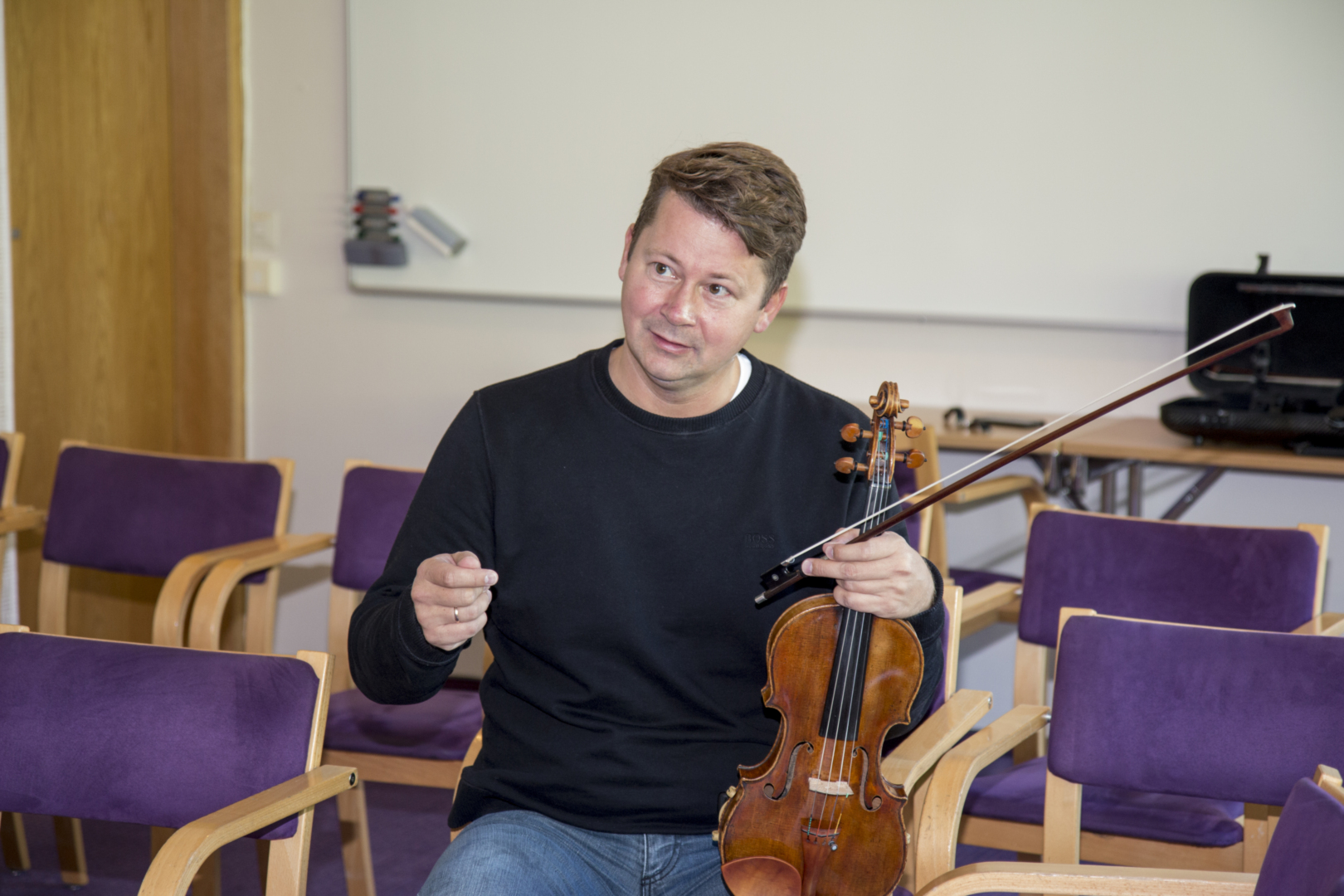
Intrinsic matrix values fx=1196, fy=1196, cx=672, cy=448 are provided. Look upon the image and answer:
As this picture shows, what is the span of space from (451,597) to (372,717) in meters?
1.06

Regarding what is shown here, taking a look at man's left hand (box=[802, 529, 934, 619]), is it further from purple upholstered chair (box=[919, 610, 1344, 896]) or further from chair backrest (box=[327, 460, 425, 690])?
chair backrest (box=[327, 460, 425, 690])

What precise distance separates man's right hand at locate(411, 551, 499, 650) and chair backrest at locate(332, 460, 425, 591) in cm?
118

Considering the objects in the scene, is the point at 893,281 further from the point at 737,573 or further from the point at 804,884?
the point at 804,884

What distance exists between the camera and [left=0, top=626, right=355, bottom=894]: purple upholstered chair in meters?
1.42

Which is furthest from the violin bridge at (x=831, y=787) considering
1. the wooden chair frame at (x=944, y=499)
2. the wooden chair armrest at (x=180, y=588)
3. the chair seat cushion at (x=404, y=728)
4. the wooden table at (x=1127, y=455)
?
the wooden table at (x=1127, y=455)

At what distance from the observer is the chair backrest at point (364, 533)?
2383 mm

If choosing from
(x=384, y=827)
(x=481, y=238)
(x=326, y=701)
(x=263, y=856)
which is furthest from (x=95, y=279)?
(x=326, y=701)

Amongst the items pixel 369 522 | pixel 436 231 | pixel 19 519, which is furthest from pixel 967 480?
pixel 436 231

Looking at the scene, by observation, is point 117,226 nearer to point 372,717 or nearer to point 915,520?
point 372,717

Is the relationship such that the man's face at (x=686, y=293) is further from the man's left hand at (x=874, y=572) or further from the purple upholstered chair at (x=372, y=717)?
the purple upholstered chair at (x=372, y=717)

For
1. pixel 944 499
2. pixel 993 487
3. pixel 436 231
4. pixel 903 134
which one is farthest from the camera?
pixel 436 231

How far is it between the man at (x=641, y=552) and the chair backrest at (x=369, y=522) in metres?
0.97

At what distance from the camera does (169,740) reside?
4.72 feet

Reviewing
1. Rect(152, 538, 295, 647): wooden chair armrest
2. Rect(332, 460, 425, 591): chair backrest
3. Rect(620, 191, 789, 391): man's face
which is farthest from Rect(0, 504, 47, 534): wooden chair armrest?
Rect(620, 191, 789, 391): man's face
